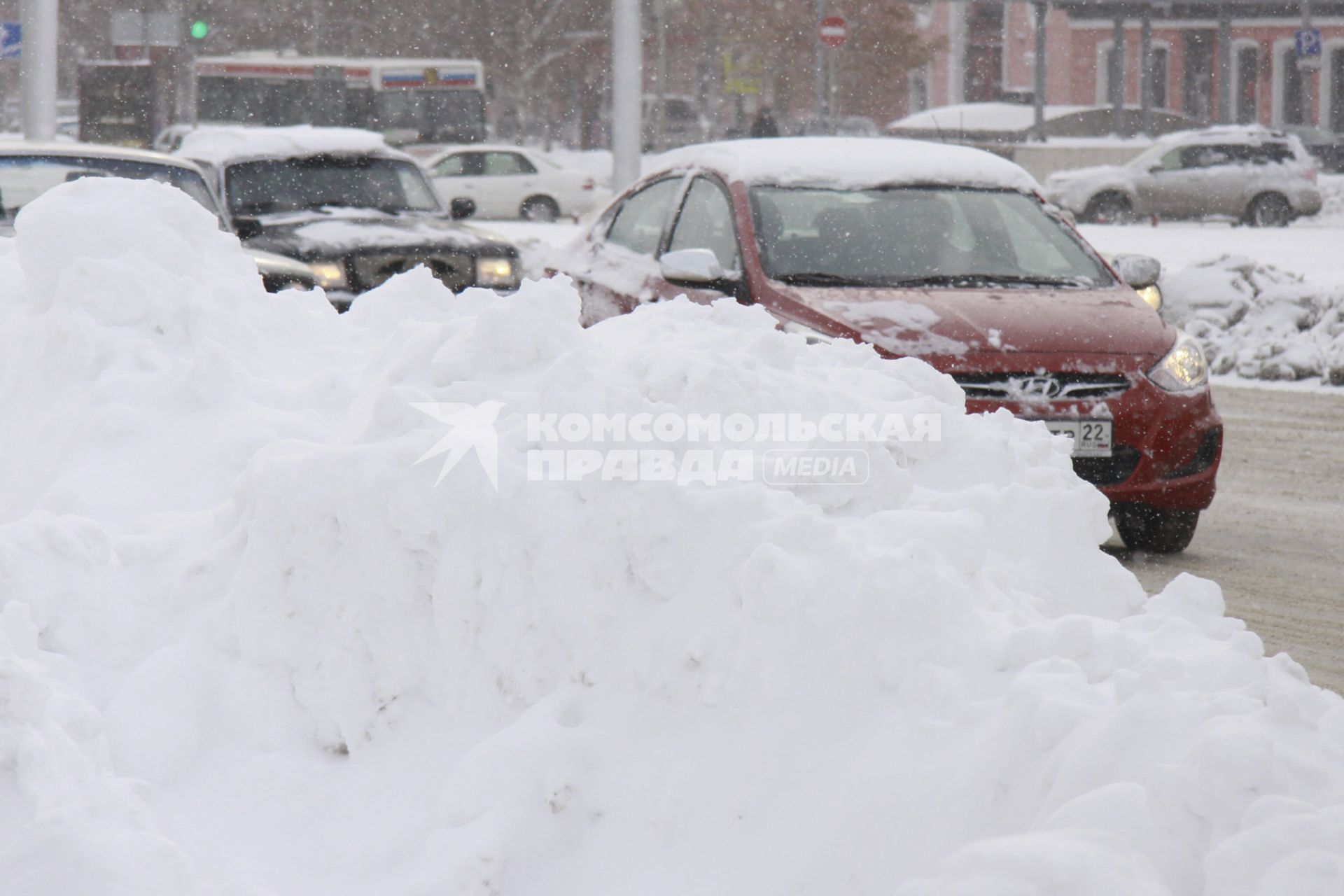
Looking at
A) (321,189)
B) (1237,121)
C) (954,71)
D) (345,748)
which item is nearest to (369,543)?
(345,748)

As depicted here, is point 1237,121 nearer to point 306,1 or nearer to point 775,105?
point 775,105

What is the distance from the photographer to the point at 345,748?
3.53m

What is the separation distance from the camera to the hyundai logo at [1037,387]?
6184 millimetres

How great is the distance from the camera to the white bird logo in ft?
11.9

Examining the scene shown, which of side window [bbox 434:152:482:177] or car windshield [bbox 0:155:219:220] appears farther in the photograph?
side window [bbox 434:152:482:177]

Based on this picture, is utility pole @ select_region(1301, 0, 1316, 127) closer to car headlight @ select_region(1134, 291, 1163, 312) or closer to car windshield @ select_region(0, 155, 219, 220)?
car headlight @ select_region(1134, 291, 1163, 312)

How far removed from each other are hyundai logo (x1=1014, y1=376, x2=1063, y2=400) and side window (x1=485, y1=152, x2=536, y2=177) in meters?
23.7

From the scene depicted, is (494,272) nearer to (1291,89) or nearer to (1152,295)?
(1152,295)

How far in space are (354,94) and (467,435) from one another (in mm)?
33510

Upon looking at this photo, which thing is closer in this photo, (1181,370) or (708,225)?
(1181,370)

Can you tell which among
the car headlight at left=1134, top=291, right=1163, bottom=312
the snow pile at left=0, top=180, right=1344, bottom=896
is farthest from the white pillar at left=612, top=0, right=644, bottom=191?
the snow pile at left=0, top=180, right=1344, bottom=896

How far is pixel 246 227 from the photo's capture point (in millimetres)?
10398

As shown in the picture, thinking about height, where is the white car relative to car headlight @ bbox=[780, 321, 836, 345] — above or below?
above
